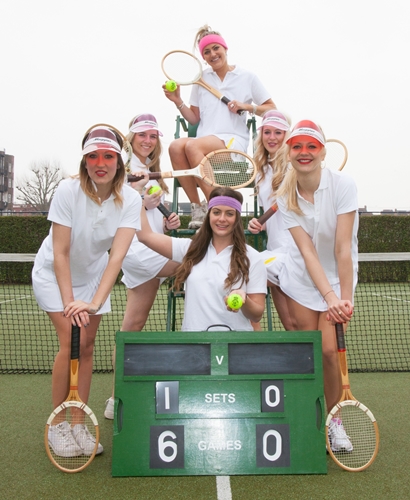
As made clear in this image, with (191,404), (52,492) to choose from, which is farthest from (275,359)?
(52,492)

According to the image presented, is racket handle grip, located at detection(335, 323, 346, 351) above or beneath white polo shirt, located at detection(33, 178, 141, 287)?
beneath

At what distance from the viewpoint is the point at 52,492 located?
282 cm

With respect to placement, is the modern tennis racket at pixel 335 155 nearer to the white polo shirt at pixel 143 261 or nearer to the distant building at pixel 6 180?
the white polo shirt at pixel 143 261

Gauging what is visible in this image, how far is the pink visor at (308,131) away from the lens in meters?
3.13

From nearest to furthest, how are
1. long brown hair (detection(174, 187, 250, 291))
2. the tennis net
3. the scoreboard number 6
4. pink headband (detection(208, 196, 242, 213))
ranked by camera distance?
1. the scoreboard number 6
2. long brown hair (detection(174, 187, 250, 291))
3. pink headband (detection(208, 196, 242, 213))
4. the tennis net

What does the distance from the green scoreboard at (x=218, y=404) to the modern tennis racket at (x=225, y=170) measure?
1594 millimetres

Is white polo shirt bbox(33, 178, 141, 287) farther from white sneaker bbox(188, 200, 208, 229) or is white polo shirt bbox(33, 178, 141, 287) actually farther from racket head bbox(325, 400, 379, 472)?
racket head bbox(325, 400, 379, 472)

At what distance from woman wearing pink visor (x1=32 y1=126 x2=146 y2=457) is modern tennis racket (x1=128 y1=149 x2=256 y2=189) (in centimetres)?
115

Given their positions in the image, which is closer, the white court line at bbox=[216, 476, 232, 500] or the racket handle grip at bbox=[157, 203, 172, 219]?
the white court line at bbox=[216, 476, 232, 500]

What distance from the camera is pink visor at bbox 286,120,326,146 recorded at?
10.3ft

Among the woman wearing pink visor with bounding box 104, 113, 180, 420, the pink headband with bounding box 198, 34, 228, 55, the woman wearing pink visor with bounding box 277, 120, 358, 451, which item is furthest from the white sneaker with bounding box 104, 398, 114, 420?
the pink headband with bounding box 198, 34, 228, 55

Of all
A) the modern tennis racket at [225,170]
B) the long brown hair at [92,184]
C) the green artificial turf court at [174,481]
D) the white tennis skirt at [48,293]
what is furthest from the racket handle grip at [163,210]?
the green artificial turf court at [174,481]

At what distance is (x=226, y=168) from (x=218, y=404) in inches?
80.7

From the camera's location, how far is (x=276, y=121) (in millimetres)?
4289
